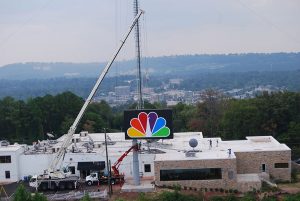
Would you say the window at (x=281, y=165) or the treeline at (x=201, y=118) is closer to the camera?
the window at (x=281, y=165)

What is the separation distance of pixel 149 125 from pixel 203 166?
467cm

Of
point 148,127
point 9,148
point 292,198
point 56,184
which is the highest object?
point 148,127

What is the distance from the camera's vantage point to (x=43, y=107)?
238 feet

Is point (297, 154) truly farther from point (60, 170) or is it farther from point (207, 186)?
point (60, 170)

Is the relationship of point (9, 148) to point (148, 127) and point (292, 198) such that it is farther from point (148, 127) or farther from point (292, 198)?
point (292, 198)

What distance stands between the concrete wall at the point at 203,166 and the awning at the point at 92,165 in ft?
16.2

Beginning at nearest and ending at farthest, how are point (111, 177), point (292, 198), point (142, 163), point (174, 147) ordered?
1. point (292, 198)
2. point (111, 177)
3. point (142, 163)
4. point (174, 147)

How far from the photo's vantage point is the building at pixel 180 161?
4072 cm

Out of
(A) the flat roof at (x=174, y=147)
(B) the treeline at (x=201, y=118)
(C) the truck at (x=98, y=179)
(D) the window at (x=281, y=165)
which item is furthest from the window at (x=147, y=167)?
(B) the treeline at (x=201, y=118)

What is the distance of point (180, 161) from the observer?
41.0 metres

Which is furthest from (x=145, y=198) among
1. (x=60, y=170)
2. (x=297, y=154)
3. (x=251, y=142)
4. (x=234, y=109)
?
(x=234, y=109)

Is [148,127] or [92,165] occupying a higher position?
[148,127]

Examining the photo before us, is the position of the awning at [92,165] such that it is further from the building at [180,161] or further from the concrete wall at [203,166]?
the concrete wall at [203,166]

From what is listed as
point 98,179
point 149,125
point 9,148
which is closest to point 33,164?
point 9,148
